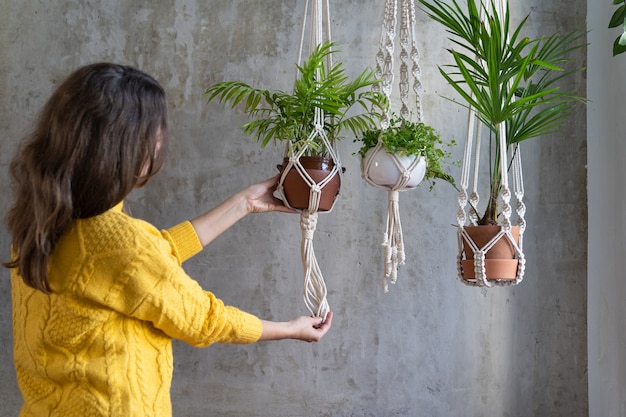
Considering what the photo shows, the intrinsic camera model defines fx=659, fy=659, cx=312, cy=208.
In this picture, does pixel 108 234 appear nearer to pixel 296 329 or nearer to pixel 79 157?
pixel 79 157

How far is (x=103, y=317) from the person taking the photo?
1.45 m

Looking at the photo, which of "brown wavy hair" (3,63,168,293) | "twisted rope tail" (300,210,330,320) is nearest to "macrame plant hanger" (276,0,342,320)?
"twisted rope tail" (300,210,330,320)

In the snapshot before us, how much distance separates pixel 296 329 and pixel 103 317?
0.56m

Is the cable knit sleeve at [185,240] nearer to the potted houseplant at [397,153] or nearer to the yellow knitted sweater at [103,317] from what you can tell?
the yellow knitted sweater at [103,317]

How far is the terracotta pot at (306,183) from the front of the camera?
1978mm

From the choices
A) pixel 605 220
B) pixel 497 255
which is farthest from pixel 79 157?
pixel 605 220

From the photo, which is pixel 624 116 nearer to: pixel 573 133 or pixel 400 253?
pixel 573 133

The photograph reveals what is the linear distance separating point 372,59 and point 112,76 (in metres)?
1.55

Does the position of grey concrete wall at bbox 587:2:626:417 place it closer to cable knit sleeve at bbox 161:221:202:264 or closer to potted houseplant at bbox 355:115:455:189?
potted houseplant at bbox 355:115:455:189

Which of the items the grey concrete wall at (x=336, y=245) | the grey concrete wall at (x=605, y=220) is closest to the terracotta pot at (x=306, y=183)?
the grey concrete wall at (x=336, y=245)

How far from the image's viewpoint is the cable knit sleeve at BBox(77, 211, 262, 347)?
1.44 meters

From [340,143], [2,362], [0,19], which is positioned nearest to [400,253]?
[340,143]

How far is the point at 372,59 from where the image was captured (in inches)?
110

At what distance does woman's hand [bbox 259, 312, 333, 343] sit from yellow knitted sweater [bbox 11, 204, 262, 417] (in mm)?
256
